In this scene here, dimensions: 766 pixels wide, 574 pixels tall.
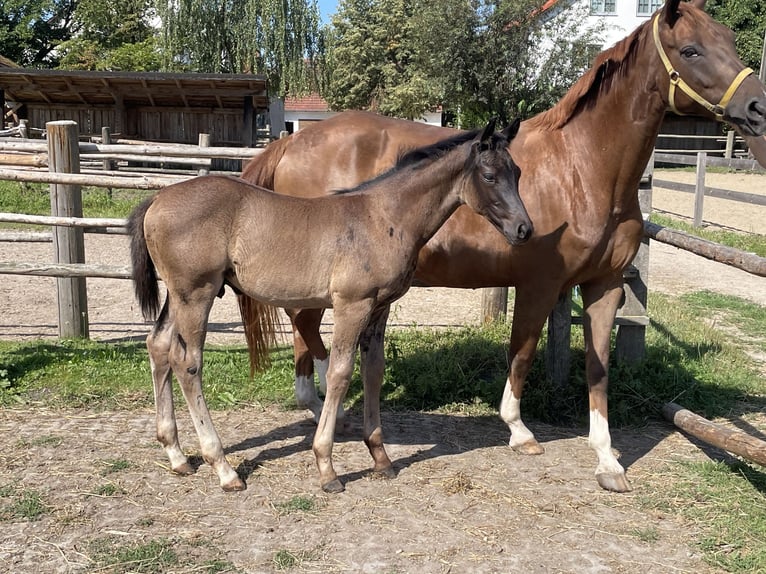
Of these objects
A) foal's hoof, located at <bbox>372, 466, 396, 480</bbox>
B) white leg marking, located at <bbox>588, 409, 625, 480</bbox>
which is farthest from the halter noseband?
foal's hoof, located at <bbox>372, 466, 396, 480</bbox>

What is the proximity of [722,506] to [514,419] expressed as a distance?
3.91ft

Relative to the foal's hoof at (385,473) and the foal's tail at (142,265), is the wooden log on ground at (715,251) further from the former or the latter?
the foal's tail at (142,265)

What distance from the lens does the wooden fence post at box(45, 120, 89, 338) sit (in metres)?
5.90

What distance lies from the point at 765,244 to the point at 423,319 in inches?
255

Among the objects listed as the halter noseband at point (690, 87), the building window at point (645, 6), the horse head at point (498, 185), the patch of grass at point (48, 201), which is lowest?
the patch of grass at point (48, 201)

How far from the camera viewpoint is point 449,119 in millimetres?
34625

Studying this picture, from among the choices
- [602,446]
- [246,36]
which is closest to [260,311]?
[602,446]

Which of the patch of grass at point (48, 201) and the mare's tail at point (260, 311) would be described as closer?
the mare's tail at point (260, 311)

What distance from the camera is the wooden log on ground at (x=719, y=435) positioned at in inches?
132

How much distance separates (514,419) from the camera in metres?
4.20

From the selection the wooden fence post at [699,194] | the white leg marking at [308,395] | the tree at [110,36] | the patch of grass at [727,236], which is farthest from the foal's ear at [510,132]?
the tree at [110,36]

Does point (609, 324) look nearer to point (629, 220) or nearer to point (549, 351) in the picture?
point (629, 220)

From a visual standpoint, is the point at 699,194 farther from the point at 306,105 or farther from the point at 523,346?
the point at 306,105

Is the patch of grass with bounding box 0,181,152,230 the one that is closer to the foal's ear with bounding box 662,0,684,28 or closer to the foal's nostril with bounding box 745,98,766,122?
the foal's ear with bounding box 662,0,684,28
